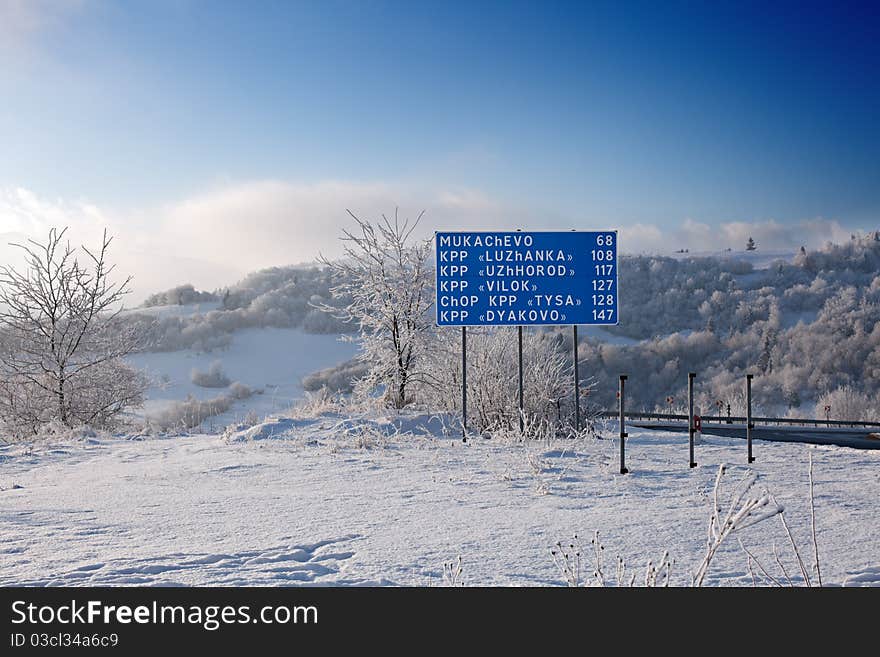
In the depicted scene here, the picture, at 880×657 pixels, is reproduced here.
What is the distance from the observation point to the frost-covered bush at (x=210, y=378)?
37312mm

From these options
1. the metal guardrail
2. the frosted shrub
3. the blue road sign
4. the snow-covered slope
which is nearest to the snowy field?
the blue road sign

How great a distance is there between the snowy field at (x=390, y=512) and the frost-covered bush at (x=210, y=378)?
26.9 metres

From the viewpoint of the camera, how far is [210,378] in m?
37.5

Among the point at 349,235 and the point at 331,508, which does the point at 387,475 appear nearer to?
the point at 331,508

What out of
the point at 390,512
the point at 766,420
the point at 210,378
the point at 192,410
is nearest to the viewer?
the point at 390,512

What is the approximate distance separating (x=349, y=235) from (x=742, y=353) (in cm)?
2555

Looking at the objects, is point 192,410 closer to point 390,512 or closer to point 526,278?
point 526,278

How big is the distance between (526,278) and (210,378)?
29.2 metres

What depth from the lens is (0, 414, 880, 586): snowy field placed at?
4324 millimetres

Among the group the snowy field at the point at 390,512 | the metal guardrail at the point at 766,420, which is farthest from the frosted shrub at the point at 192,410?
the metal guardrail at the point at 766,420

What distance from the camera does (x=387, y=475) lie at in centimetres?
830

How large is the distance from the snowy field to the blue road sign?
239cm

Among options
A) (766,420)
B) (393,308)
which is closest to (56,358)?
(393,308)

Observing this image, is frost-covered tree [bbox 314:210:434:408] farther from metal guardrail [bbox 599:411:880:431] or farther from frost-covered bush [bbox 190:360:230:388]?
frost-covered bush [bbox 190:360:230:388]
